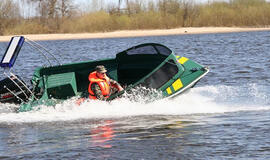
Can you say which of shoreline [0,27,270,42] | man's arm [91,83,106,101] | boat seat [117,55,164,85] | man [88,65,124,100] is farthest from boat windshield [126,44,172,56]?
shoreline [0,27,270,42]

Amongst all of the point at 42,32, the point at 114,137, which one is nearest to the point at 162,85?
the point at 114,137

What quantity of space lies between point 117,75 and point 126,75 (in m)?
0.23

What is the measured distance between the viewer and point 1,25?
70312mm

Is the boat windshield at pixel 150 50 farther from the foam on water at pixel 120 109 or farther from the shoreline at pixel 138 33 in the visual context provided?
the shoreline at pixel 138 33

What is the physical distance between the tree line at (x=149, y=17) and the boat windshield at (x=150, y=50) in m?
53.5

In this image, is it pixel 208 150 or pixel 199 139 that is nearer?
pixel 208 150

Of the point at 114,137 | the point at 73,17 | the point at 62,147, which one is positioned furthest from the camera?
the point at 73,17

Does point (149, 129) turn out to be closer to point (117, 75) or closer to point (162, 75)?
point (162, 75)

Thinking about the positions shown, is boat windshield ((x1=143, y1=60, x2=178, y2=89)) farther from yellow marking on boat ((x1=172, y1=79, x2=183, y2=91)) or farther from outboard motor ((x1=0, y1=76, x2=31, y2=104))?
outboard motor ((x1=0, y1=76, x2=31, y2=104))

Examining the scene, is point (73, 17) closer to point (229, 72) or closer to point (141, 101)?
point (229, 72)

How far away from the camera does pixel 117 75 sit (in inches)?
530

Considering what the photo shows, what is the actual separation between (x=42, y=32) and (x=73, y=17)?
8.01 meters

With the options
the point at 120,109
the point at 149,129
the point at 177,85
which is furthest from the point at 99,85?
the point at 149,129

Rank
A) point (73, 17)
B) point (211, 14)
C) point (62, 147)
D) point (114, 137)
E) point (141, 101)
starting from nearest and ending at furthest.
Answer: point (62, 147) → point (114, 137) → point (141, 101) → point (211, 14) → point (73, 17)
